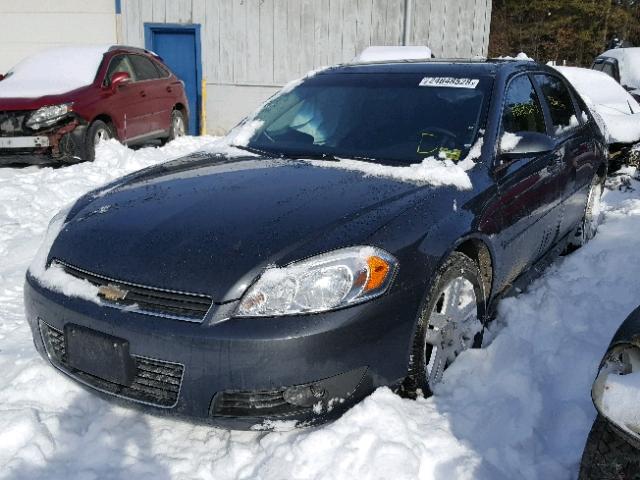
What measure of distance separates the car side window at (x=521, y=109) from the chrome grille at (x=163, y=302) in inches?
74.2

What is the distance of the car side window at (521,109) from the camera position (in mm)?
3395

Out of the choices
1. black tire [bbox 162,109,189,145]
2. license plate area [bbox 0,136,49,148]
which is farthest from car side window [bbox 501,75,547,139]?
black tire [bbox 162,109,189,145]

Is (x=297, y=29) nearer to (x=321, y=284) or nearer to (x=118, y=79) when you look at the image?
(x=118, y=79)

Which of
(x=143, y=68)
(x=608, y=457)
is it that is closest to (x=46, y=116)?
(x=143, y=68)

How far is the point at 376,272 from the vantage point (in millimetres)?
2307

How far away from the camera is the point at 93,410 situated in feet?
8.82

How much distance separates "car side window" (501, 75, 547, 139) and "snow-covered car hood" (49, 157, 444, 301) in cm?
88

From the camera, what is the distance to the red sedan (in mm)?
7500

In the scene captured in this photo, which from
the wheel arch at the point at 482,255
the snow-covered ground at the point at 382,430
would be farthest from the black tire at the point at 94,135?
the wheel arch at the point at 482,255

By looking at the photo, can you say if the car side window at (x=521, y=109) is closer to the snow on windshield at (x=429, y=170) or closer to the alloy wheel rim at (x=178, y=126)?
the snow on windshield at (x=429, y=170)

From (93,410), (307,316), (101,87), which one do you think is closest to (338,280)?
(307,316)

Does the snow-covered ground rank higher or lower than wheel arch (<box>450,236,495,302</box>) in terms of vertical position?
lower

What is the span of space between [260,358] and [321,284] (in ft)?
1.12

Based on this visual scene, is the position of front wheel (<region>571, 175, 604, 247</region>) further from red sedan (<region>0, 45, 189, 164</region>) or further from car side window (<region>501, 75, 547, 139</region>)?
red sedan (<region>0, 45, 189, 164</region>)
